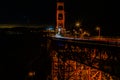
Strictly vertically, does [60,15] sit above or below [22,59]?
above

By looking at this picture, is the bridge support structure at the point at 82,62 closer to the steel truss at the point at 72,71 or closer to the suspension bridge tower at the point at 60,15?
the steel truss at the point at 72,71

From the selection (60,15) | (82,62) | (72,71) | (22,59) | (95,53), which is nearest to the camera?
(95,53)

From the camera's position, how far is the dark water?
28.2 metres

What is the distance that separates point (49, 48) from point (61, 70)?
5269 mm

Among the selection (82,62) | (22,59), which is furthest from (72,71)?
(22,59)

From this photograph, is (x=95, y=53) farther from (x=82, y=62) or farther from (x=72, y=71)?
(x=72, y=71)

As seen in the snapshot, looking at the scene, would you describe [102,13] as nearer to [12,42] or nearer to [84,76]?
[12,42]

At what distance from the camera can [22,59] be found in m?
34.6

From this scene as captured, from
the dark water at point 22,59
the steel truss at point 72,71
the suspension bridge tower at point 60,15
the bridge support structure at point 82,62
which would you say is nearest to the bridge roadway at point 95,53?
the bridge support structure at point 82,62

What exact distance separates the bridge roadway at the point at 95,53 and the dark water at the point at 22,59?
5.11 metres

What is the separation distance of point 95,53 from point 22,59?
804 inches

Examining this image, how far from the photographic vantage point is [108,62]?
14.5 meters

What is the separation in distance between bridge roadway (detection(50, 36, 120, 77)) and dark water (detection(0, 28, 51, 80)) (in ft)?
16.8

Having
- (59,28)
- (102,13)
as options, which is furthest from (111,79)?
(102,13)
